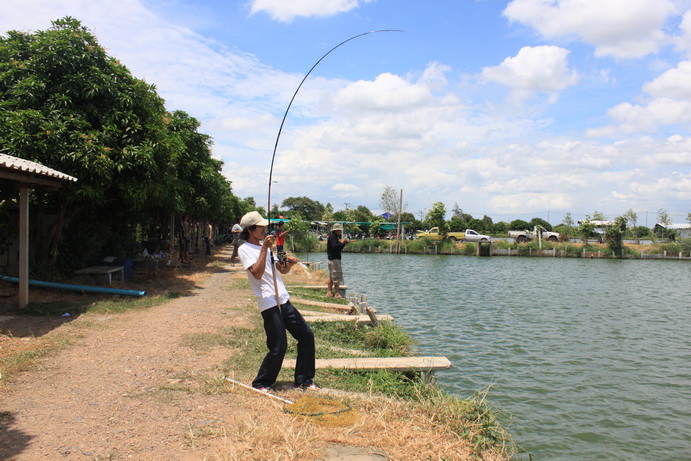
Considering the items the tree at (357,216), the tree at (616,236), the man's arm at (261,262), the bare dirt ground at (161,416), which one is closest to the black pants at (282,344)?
the bare dirt ground at (161,416)

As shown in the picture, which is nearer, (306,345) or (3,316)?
(306,345)

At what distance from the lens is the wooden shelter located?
7629 mm

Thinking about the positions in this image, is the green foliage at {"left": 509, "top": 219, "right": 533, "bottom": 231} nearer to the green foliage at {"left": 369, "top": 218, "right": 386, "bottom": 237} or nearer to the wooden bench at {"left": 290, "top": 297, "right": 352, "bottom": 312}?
the green foliage at {"left": 369, "top": 218, "right": 386, "bottom": 237}

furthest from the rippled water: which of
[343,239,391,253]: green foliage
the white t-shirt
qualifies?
[343,239,391,253]: green foliage

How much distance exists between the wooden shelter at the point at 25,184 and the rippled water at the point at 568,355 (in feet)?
24.6

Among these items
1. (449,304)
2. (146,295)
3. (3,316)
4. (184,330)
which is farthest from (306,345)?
(449,304)

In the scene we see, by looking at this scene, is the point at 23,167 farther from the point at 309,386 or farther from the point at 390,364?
the point at 390,364

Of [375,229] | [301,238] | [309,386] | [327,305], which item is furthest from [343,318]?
[375,229]

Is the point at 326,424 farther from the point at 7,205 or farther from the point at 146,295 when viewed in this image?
the point at 7,205

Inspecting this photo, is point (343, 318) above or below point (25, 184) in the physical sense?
below

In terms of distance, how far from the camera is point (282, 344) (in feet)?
16.0

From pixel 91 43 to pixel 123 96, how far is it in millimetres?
1570

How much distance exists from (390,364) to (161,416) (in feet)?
9.83

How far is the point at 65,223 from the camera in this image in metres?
12.6
